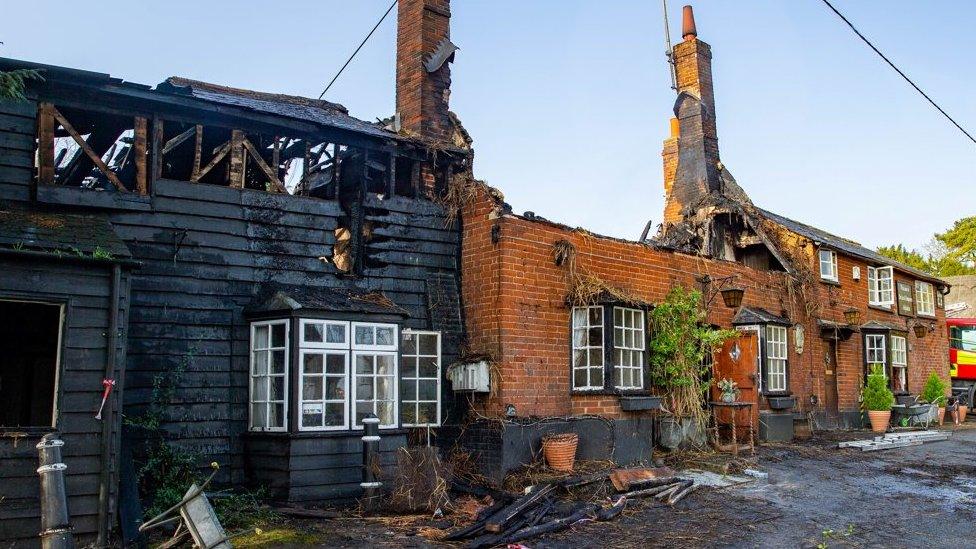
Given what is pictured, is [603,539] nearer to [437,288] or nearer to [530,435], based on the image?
[530,435]

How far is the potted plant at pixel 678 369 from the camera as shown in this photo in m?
13.9

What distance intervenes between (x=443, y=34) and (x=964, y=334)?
884 inches

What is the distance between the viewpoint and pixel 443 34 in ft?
46.6

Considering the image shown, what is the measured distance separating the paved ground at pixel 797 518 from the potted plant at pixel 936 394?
9.20m

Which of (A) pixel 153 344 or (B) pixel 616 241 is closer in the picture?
(A) pixel 153 344

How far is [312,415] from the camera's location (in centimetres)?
1003

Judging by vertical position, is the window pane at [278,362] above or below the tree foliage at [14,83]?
below

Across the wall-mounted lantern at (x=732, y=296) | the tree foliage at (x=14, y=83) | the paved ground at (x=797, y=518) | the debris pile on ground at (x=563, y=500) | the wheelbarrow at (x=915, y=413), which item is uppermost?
the tree foliage at (x=14, y=83)

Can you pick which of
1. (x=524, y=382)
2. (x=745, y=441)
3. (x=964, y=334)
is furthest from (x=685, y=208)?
(x=964, y=334)

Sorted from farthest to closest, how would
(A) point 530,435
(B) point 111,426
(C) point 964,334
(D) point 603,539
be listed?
1. (C) point 964,334
2. (A) point 530,435
3. (D) point 603,539
4. (B) point 111,426

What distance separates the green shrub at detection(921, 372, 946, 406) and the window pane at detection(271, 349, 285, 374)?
64.0ft

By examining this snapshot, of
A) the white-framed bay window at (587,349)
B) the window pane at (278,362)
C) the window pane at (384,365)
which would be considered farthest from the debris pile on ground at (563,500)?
the window pane at (278,362)

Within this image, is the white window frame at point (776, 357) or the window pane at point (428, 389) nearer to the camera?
the window pane at point (428, 389)

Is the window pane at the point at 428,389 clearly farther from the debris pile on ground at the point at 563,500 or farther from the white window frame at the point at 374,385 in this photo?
the debris pile on ground at the point at 563,500
